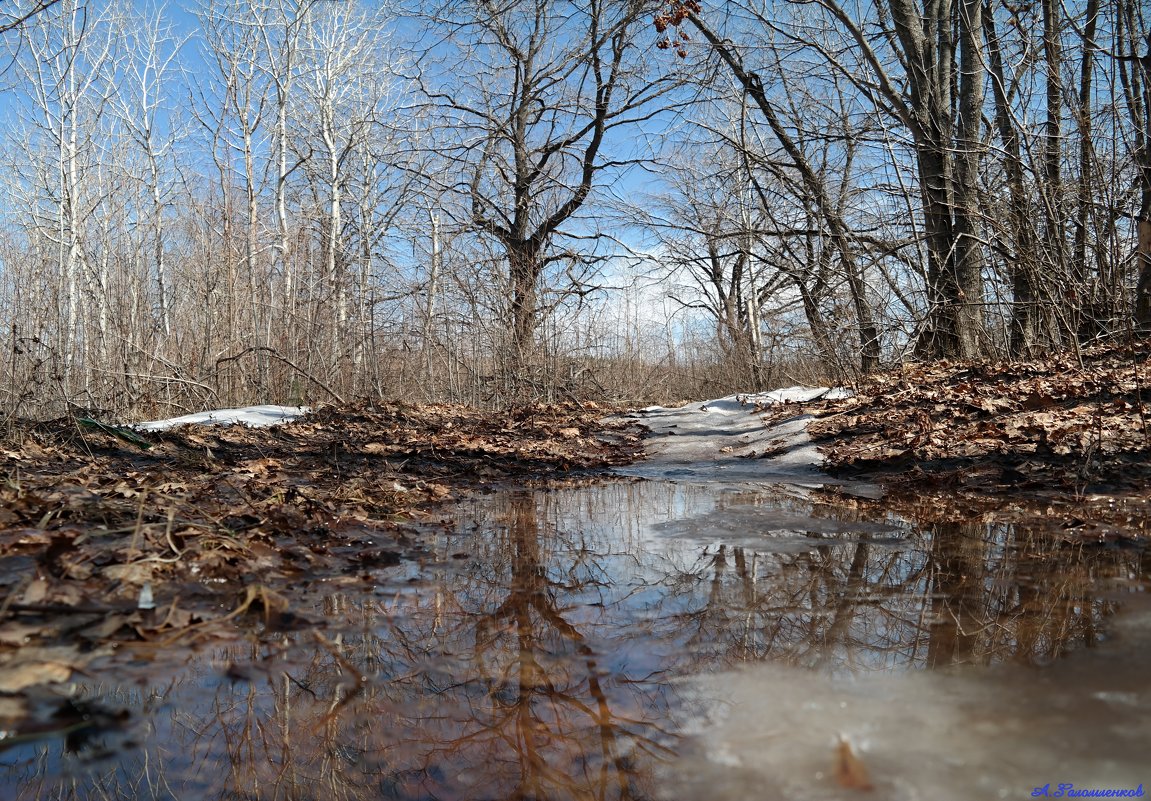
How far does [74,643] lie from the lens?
164cm

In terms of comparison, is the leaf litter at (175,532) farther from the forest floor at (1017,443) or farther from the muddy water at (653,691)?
the forest floor at (1017,443)

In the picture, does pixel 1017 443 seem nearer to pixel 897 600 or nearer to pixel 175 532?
pixel 897 600

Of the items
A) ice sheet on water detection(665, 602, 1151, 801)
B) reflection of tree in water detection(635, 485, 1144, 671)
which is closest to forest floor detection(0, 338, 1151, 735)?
reflection of tree in water detection(635, 485, 1144, 671)

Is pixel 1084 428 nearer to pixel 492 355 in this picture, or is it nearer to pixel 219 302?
pixel 492 355

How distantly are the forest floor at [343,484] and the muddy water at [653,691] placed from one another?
204mm

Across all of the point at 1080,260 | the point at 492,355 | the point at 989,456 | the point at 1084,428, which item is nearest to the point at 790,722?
the point at 989,456

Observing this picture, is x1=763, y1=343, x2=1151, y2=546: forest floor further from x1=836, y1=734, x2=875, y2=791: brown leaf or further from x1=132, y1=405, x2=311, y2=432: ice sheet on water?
x1=132, y1=405, x2=311, y2=432: ice sheet on water

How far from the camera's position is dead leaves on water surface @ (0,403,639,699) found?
5.74 feet

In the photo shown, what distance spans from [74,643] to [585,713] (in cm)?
131
